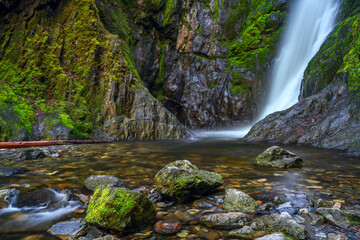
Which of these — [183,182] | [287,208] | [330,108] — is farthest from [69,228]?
[330,108]

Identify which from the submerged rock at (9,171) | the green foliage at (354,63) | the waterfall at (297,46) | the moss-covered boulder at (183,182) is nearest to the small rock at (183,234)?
the moss-covered boulder at (183,182)

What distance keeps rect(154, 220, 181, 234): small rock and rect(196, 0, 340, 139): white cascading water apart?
57.1 ft

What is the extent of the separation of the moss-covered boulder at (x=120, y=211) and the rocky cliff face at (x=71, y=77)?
1066 cm

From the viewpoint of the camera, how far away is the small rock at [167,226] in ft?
7.54

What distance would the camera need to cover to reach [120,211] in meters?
2.27

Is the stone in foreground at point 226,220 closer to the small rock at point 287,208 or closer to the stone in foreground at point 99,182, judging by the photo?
the small rock at point 287,208

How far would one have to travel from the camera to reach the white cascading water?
68.7 feet

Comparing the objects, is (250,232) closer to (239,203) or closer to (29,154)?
(239,203)

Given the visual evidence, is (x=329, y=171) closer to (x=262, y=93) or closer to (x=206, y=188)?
(x=206, y=188)

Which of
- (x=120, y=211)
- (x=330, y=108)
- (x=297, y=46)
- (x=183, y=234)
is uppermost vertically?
(x=297, y=46)

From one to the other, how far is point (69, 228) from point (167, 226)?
117 cm

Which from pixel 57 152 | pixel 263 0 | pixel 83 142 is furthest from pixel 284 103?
pixel 57 152

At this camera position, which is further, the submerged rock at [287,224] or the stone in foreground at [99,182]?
the stone in foreground at [99,182]

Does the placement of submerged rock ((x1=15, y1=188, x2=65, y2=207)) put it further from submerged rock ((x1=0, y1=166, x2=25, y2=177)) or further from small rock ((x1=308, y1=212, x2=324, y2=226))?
small rock ((x1=308, y1=212, x2=324, y2=226))
